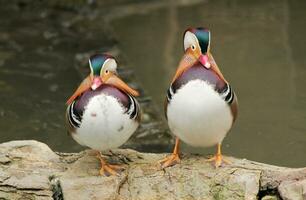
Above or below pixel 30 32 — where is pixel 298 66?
below

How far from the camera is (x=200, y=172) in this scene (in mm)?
2850

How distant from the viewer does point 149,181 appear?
2852mm

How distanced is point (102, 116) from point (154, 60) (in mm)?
3484

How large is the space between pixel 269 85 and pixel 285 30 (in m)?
1.52

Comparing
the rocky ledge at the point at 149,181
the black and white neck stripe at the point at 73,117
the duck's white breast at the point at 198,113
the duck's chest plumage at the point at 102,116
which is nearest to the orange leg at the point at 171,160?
the rocky ledge at the point at 149,181

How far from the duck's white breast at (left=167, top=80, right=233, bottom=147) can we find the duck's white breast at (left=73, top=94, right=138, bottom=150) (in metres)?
0.21

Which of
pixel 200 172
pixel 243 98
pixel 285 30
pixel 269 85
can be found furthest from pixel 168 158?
pixel 285 30

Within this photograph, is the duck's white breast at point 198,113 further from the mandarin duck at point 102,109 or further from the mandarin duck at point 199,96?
the mandarin duck at point 102,109

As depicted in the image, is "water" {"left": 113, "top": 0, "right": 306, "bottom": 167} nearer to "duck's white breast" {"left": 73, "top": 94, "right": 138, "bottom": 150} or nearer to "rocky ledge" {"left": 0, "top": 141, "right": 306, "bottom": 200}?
"rocky ledge" {"left": 0, "top": 141, "right": 306, "bottom": 200}

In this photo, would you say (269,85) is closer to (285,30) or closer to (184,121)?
(285,30)

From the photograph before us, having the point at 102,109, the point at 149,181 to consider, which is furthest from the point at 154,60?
the point at 102,109

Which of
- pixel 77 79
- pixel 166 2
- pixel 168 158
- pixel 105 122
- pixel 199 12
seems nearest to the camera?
pixel 105 122

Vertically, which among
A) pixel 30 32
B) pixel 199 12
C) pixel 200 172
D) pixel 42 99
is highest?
pixel 199 12

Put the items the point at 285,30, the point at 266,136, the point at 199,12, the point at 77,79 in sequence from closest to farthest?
1. the point at 266,136
2. the point at 77,79
3. the point at 285,30
4. the point at 199,12
